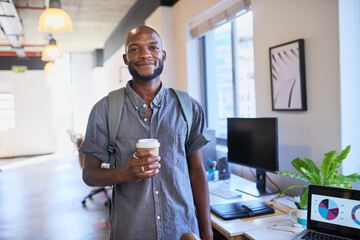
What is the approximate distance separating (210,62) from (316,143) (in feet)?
7.90

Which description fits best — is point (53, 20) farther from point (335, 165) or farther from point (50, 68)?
point (50, 68)

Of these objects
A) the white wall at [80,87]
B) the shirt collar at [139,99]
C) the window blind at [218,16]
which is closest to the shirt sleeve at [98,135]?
the shirt collar at [139,99]

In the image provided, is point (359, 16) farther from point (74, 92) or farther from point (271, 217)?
point (74, 92)

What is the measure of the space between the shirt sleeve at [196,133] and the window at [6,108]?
10.9 metres

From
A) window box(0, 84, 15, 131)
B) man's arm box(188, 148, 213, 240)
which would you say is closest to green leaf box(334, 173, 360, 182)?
man's arm box(188, 148, 213, 240)

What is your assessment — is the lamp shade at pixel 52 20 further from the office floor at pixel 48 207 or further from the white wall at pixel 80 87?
the white wall at pixel 80 87

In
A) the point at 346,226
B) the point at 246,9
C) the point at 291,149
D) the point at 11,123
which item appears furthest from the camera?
the point at 11,123

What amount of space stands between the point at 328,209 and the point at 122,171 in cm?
107

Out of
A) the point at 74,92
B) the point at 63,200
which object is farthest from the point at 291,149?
the point at 74,92

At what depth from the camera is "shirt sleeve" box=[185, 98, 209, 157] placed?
1.42 meters

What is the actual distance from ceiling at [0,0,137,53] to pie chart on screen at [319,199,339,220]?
5.13 m

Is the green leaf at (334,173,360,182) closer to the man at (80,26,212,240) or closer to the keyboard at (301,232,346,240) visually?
the keyboard at (301,232,346,240)

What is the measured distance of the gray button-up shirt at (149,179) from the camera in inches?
50.8

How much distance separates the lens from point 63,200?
5.34 metres
